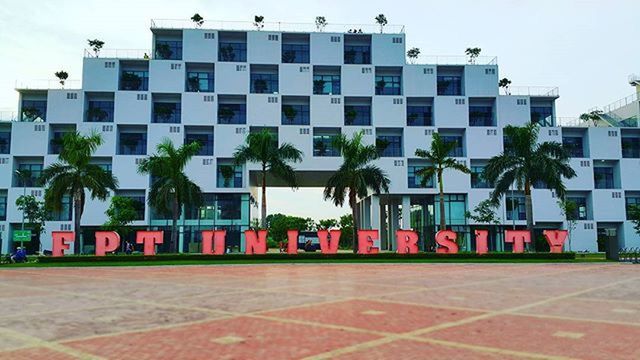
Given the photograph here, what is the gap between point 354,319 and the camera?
1140 centimetres

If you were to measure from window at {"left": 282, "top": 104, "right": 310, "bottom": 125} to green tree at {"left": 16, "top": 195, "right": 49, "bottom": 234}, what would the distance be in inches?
1127

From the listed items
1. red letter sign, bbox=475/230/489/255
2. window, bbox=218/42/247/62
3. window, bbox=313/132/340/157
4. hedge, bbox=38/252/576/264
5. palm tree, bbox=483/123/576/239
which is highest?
window, bbox=218/42/247/62

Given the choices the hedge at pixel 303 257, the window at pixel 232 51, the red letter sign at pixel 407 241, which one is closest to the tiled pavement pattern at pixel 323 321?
the hedge at pixel 303 257

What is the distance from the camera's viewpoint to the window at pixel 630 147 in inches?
2655

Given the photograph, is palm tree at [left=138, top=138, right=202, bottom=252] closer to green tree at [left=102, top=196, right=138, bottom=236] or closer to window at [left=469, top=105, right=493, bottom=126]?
green tree at [left=102, top=196, right=138, bottom=236]

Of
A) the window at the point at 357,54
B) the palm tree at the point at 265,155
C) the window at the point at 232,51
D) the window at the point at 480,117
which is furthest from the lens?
the window at the point at 357,54

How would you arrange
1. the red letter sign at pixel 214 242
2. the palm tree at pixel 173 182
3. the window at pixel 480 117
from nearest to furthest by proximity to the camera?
1. the red letter sign at pixel 214 242
2. the palm tree at pixel 173 182
3. the window at pixel 480 117

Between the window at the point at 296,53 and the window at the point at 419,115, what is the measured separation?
1469cm

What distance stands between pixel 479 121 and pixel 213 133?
1326 inches

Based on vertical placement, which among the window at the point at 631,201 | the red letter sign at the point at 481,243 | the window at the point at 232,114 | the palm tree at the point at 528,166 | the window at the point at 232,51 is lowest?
the red letter sign at the point at 481,243

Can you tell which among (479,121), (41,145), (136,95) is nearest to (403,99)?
(479,121)

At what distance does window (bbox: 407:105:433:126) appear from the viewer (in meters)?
65.0

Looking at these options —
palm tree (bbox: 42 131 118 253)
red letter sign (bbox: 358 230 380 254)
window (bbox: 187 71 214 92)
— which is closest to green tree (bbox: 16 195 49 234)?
palm tree (bbox: 42 131 118 253)

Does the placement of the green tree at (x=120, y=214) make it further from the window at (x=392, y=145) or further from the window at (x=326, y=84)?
the window at (x=392, y=145)
